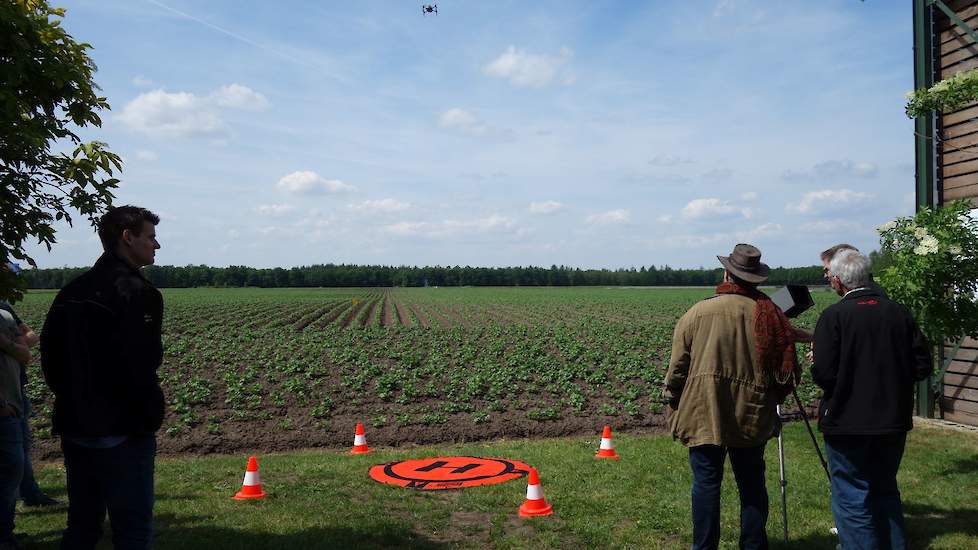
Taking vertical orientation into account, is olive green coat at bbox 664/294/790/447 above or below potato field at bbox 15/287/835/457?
above

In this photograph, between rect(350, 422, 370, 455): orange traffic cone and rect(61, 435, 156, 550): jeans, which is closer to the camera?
rect(61, 435, 156, 550): jeans

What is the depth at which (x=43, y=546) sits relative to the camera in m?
5.41

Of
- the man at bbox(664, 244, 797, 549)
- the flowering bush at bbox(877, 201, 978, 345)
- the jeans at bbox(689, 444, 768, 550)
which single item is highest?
the flowering bush at bbox(877, 201, 978, 345)

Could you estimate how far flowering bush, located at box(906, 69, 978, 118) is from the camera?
22.5ft

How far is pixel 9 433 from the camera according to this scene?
489 centimetres

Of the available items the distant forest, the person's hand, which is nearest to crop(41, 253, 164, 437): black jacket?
the person's hand

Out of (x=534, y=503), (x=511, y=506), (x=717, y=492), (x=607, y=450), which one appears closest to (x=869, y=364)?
(x=717, y=492)

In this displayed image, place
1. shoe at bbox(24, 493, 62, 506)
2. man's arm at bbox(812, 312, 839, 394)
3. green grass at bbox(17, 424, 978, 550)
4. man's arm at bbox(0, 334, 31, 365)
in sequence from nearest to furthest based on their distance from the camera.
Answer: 1. man's arm at bbox(812, 312, 839, 394)
2. man's arm at bbox(0, 334, 31, 365)
3. green grass at bbox(17, 424, 978, 550)
4. shoe at bbox(24, 493, 62, 506)

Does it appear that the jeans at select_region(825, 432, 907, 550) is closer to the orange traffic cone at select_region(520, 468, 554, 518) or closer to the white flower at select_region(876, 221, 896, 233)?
the orange traffic cone at select_region(520, 468, 554, 518)

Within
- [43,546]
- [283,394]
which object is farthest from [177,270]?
[43,546]

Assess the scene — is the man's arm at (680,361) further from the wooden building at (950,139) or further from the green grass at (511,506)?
the wooden building at (950,139)

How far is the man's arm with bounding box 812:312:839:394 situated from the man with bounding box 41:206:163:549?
3.82 m

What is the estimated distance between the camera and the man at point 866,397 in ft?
14.2

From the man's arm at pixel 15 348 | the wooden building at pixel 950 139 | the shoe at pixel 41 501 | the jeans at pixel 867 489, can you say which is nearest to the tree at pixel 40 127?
the man's arm at pixel 15 348
